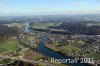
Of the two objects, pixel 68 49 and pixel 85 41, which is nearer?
pixel 68 49

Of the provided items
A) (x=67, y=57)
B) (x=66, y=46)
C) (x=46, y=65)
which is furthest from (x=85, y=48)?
(x=46, y=65)

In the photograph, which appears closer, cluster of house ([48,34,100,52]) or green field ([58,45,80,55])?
green field ([58,45,80,55])

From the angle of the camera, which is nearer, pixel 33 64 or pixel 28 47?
pixel 33 64

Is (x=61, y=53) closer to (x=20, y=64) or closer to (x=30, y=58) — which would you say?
(x=30, y=58)

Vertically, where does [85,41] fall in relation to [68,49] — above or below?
below

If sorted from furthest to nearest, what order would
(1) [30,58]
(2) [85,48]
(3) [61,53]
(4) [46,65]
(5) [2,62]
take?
1. (2) [85,48]
2. (3) [61,53]
3. (1) [30,58]
4. (5) [2,62]
5. (4) [46,65]

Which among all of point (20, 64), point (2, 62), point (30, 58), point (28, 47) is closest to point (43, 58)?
point (30, 58)

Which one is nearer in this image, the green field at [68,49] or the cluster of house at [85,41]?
the green field at [68,49]

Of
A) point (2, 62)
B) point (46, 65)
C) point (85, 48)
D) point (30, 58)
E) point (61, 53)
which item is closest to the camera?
point (46, 65)

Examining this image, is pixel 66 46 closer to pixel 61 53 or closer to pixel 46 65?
pixel 61 53
